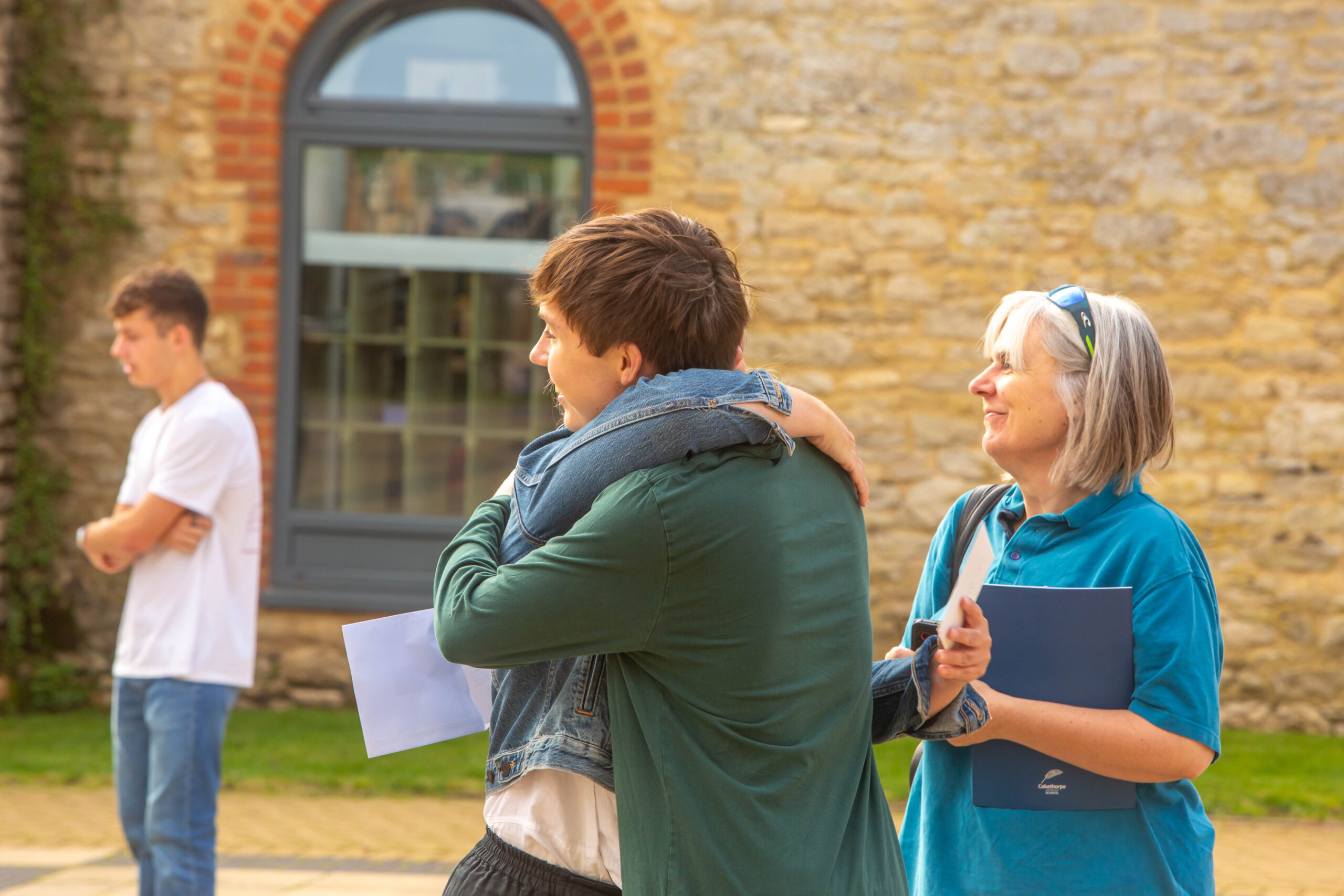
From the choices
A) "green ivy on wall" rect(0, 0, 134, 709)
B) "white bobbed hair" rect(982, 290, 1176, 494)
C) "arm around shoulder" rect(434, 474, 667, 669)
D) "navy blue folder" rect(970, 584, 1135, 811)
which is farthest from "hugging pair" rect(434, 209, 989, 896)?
"green ivy on wall" rect(0, 0, 134, 709)

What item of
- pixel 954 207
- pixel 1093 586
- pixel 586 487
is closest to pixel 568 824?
pixel 586 487

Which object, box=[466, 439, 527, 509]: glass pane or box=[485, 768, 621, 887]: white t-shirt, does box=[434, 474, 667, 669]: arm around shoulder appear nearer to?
box=[485, 768, 621, 887]: white t-shirt

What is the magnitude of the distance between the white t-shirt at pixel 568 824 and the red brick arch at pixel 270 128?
18.0 feet

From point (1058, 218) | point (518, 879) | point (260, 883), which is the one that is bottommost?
point (260, 883)

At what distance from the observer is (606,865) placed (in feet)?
5.05

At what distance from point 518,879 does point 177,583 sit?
90.0 inches

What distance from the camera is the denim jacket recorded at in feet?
4.67

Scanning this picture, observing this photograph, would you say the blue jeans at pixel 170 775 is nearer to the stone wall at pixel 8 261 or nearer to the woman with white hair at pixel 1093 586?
the woman with white hair at pixel 1093 586

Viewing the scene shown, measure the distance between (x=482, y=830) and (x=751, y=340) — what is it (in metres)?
2.96

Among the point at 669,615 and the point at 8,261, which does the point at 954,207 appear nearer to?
the point at 8,261

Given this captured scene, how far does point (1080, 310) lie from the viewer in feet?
6.29

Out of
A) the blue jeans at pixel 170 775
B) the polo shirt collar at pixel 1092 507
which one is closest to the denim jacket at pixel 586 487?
the polo shirt collar at pixel 1092 507

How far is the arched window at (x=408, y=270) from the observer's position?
701cm

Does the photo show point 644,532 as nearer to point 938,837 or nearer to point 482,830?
point 938,837
